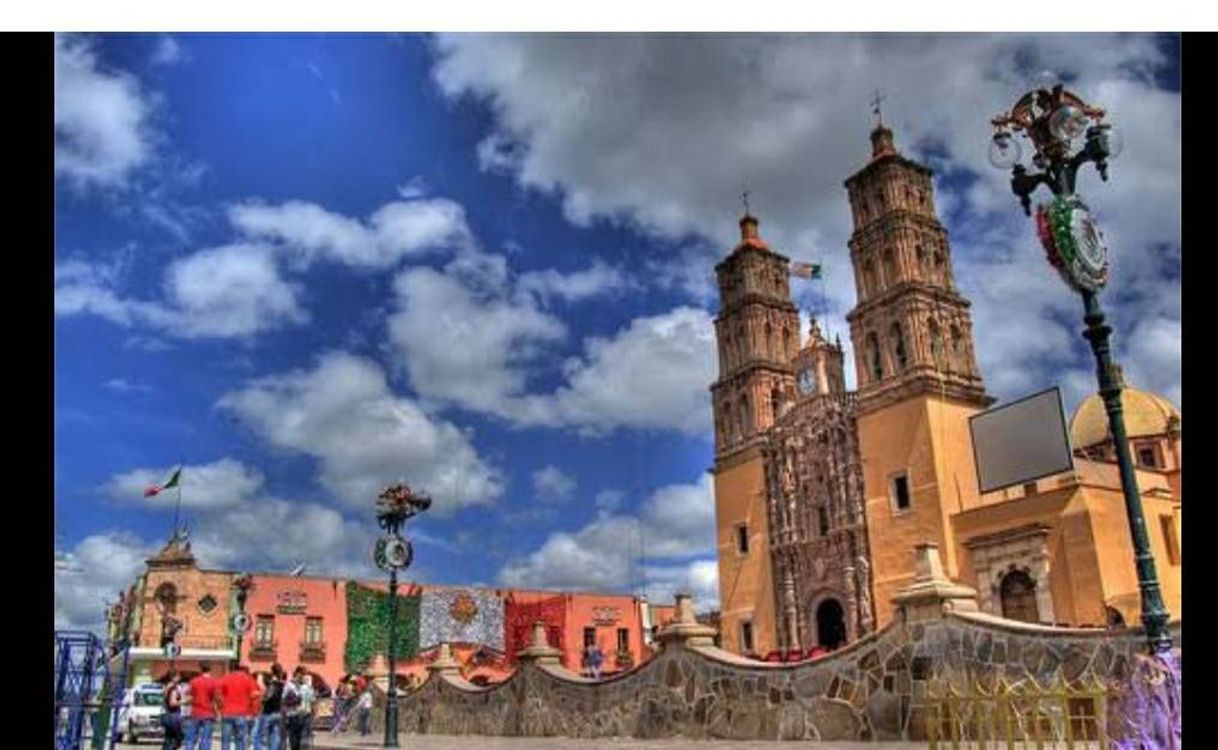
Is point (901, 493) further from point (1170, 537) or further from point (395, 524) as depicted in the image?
point (395, 524)

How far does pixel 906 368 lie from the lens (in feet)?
101

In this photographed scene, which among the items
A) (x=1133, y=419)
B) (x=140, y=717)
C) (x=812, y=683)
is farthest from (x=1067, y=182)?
(x=1133, y=419)

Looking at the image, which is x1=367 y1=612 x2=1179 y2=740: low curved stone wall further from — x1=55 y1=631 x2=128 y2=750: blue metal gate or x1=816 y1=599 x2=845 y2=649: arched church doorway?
x1=816 y1=599 x2=845 y2=649: arched church doorway

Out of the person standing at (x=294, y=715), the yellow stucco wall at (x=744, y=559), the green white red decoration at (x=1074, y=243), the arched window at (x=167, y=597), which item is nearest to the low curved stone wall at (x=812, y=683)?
the green white red decoration at (x=1074, y=243)

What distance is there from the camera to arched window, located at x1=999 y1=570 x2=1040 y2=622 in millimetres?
25578

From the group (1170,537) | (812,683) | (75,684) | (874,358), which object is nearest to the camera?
(75,684)

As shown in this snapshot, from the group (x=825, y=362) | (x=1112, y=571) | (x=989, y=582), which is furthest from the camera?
(x=825, y=362)

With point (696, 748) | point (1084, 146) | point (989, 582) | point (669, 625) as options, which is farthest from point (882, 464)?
point (1084, 146)

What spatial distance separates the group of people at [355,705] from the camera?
68.1 ft

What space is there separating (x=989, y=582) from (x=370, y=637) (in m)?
24.3

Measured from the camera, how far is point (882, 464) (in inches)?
1214

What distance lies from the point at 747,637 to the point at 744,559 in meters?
2.79

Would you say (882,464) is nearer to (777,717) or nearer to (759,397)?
(759,397)
